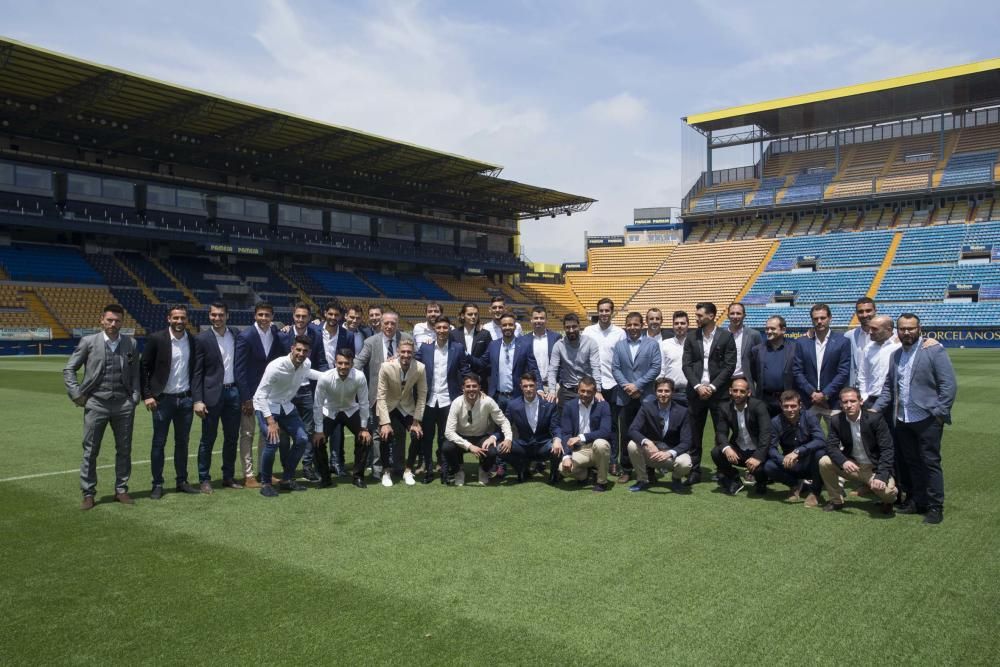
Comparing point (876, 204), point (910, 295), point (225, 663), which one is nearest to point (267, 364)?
point (225, 663)

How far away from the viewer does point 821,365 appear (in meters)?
7.30

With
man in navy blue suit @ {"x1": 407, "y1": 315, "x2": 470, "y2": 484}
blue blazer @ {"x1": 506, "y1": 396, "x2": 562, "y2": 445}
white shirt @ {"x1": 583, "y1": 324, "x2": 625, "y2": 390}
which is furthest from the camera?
white shirt @ {"x1": 583, "y1": 324, "x2": 625, "y2": 390}

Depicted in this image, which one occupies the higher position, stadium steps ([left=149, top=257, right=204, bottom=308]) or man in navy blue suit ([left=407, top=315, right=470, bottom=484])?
stadium steps ([left=149, top=257, right=204, bottom=308])

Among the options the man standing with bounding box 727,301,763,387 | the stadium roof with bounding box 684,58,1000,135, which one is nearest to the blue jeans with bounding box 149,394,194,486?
the man standing with bounding box 727,301,763,387

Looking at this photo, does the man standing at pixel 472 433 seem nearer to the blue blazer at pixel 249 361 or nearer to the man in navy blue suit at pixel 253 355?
the man in navy blue suit at pixel 253 355

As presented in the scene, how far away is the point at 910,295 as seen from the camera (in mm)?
41438

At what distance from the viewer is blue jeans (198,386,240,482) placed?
23.9 ft

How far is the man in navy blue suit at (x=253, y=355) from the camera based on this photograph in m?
7.53

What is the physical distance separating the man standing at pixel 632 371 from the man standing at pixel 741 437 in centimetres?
99

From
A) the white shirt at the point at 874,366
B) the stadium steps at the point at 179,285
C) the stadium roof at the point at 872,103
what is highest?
the stadium roof at the point at 872,103

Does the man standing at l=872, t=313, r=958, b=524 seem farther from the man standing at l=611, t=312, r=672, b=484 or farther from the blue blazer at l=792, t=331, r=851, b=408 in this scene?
the man standing at l=611, t=312, r=672, b=484

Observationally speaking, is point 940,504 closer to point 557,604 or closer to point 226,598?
point 557,604

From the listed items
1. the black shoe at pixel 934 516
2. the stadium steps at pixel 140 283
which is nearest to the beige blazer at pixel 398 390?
the black shoe at pixel 934 516

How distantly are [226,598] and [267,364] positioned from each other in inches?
143
